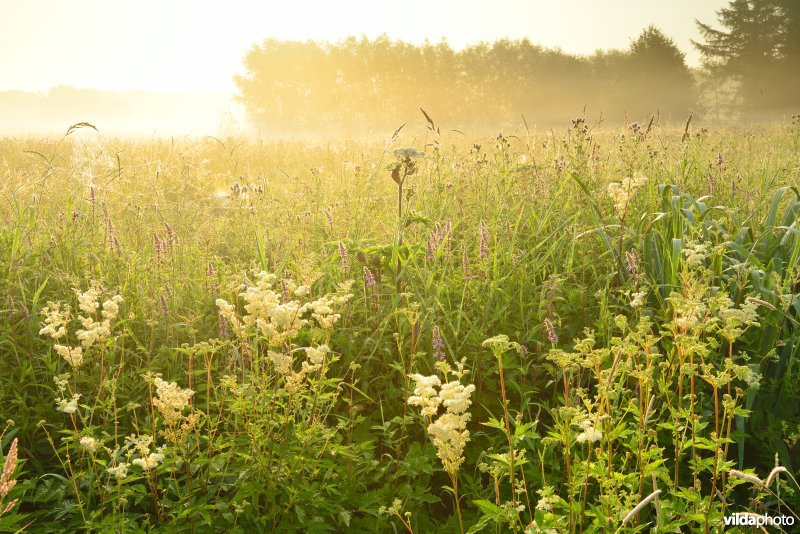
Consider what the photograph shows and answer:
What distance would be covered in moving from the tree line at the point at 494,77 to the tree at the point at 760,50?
3.0 inches

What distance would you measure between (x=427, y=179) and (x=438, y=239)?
8.25 ft

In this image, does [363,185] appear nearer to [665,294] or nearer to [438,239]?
[438,239]

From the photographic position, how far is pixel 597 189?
15.1 ft

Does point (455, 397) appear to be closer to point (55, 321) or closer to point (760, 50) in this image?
point (55, 321)

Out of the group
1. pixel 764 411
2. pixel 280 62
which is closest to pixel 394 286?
pixel 764 411

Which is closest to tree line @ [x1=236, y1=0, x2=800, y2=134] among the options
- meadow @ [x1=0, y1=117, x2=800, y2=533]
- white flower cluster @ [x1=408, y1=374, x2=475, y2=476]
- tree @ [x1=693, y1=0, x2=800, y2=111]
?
tree @ [x1=693, y1=0, x2=800, y2=111]

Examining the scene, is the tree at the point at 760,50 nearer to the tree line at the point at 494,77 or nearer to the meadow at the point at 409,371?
the tree line at the point at 494,77

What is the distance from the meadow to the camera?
1827 millimetres

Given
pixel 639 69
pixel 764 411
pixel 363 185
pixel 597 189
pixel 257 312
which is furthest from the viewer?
pixel 639 69

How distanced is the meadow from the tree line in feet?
132

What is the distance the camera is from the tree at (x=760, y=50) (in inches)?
1697

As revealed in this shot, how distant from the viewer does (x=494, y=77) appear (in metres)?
44.7

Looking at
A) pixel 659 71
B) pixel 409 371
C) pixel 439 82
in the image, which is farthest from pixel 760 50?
pixel 409 371

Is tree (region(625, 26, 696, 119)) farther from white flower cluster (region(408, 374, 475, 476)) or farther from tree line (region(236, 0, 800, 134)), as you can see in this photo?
white flower cluster (region(408, 374, 475, 476))
